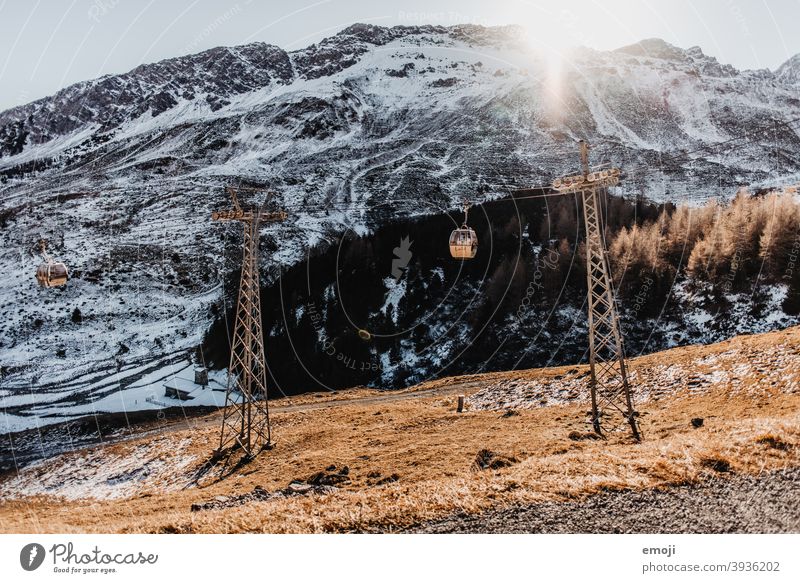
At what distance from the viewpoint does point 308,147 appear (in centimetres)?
8694

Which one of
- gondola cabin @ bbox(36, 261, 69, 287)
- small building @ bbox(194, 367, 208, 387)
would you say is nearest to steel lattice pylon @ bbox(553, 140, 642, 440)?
gondola cabin @ bbox(36, 261, 69, 287)

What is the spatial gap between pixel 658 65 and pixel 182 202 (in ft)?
385

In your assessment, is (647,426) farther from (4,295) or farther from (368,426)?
(4,295)

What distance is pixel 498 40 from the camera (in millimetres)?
97625

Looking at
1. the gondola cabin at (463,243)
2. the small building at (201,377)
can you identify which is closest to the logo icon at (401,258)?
the small building at (201,377)

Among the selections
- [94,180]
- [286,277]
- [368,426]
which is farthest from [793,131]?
[94,180]

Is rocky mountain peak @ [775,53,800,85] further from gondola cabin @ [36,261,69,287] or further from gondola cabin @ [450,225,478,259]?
gondola cabin @ [36,261,69,287]

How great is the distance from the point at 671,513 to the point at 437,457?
744cm

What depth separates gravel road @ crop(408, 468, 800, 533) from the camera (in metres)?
8.08

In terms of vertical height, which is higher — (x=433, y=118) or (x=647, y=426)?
(x=433, y=118)

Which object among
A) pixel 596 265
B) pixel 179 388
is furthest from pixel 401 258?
pixel 596 265
